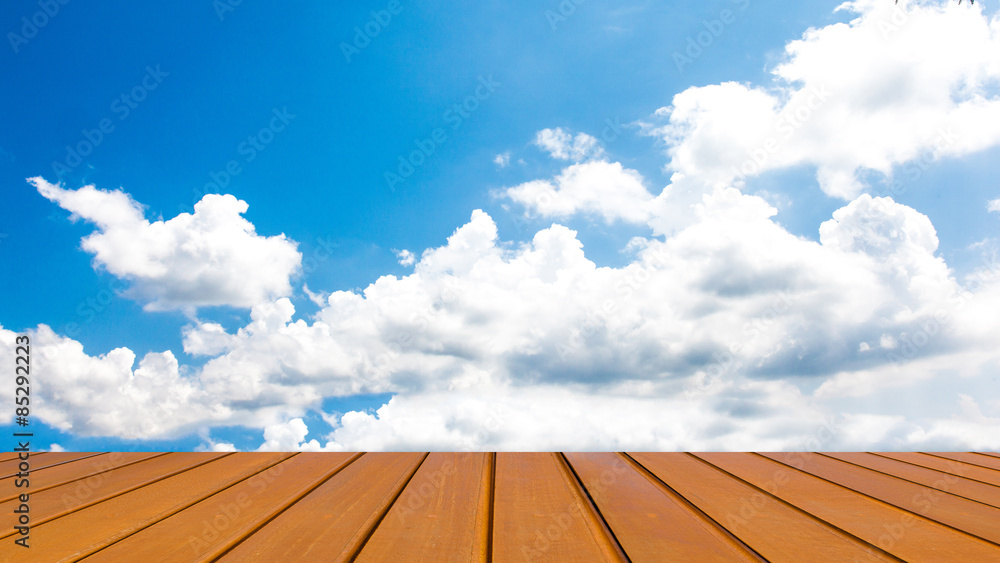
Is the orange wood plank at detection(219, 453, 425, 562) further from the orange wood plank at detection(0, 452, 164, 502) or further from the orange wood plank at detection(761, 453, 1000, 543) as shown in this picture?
the orange wood plank at detection(761, 453, 1000, 543)

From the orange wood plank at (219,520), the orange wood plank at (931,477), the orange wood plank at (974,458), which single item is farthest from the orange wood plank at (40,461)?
the orange wood plank at (974,458)

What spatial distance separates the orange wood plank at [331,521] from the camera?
4.62ft

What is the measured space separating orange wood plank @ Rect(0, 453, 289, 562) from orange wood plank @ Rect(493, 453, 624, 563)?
1175 millimetres

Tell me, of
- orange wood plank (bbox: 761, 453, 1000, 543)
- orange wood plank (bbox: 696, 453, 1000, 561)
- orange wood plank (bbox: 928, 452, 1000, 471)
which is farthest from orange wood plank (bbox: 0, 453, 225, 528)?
orange wood plank (bbox: 928, 452, 1000, 471)

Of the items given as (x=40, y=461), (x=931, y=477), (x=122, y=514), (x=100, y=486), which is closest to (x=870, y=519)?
(x=931, y=477)

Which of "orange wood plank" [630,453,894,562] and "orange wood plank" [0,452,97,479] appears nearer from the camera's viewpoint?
"orange wood plank" [630,453,894,562]

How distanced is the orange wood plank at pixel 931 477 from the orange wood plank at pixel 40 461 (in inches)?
170

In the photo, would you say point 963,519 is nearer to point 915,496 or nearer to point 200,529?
point 915,496

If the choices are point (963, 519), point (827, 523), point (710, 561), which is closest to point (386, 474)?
point (710, 561)

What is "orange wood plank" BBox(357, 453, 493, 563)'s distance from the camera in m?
1.39

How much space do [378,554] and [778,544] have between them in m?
1.13

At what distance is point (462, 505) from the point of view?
182 cm

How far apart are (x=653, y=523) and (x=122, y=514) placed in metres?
1.82

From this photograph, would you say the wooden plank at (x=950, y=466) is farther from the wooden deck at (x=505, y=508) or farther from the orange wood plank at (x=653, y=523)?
the orange wood plank at (x=653, y=523)
